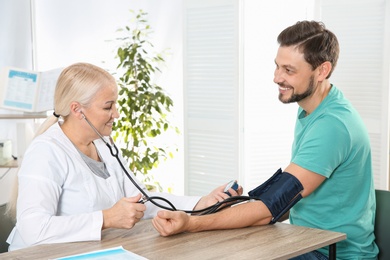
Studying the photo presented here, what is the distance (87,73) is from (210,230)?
27.5 inches

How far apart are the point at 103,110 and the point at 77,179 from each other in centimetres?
26

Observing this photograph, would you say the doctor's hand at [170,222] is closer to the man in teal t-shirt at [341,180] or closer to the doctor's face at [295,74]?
the man in teal t-shirt at [341,180]

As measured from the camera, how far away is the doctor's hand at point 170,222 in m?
1.82

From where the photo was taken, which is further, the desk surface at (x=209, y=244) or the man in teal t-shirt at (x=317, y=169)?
the man in teal t-shirt at (x=317, y=169)

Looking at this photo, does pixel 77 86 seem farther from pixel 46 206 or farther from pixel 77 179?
pixel 46 206

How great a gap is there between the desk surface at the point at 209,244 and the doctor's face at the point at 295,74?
0.50 m

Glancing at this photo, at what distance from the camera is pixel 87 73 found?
2.11 metres

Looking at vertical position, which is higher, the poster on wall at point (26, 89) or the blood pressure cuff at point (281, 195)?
the poster on wall at point (26, 89)

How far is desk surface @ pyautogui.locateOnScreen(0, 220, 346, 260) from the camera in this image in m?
1.67

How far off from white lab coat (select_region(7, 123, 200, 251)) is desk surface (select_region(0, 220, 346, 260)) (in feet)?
0.19

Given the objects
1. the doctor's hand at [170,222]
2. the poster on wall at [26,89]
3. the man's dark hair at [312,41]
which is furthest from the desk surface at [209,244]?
the poster on wall at [26,89]

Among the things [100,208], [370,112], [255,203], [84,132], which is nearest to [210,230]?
[255,203]

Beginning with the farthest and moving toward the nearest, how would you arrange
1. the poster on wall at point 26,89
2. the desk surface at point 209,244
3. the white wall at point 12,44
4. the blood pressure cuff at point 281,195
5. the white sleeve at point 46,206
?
the white wall at point 12,44
the poster on wall at point 26,89
the blood pressure cuff at point 281,195
the white sleeve at point 46,206
the desk surface at point 209,244

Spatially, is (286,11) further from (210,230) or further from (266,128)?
(210,230)
